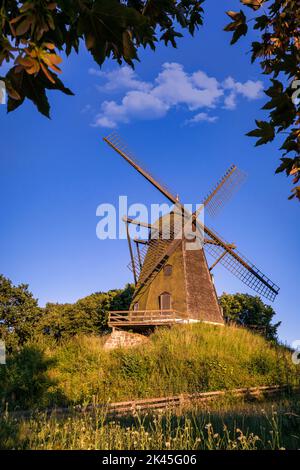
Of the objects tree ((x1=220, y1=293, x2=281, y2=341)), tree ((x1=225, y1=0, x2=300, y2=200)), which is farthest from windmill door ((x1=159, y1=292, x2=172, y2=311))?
tree ((x1=225, y1=0, x2=300, y2=200))

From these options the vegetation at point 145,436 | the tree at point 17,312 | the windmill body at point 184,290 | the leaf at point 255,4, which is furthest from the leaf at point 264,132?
the tree at point 17,312

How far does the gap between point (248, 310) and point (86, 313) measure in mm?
17105

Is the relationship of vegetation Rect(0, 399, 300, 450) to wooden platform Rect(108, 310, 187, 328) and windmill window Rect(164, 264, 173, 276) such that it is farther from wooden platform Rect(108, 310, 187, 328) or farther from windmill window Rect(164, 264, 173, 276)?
windmill window Rect(164, 264, 173, 276)

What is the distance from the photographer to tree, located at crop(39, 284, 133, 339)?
33.5 meters

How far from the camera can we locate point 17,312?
27.3 meters

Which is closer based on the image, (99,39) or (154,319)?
(99,39)

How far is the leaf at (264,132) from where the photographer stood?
2084 mm

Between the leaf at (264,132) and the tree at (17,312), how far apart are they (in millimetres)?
27103

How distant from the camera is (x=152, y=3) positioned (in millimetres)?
2826

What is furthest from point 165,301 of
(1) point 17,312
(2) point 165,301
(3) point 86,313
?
(3) point 86,313

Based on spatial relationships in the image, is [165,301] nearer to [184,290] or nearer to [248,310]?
[184,290]

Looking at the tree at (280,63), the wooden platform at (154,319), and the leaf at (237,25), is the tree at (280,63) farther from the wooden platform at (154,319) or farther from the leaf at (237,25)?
the wooden platform at (154,319)

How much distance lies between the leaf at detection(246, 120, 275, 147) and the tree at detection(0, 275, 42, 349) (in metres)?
27.1
